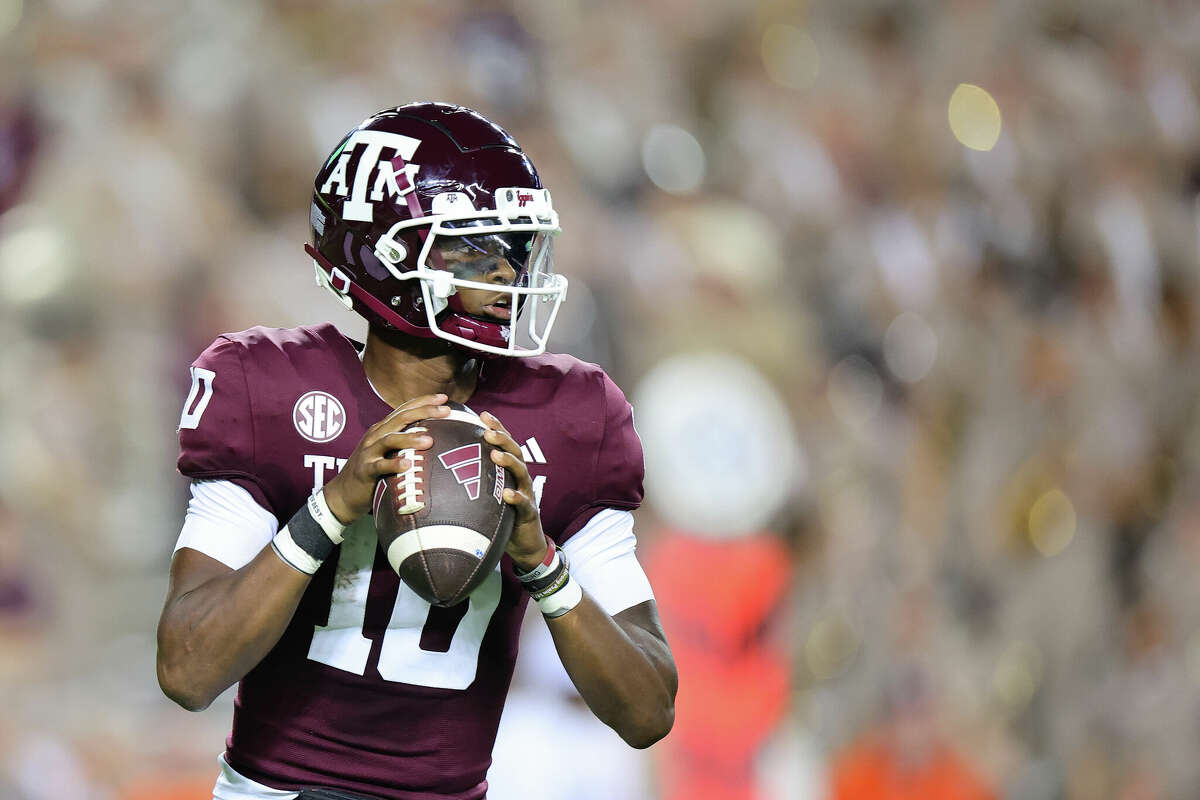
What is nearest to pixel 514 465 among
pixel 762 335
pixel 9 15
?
pixel 9 15

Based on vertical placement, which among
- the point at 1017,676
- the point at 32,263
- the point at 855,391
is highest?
the point at 32,263

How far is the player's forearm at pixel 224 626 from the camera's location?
1.22 m

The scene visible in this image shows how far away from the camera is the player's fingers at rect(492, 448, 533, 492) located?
123cm

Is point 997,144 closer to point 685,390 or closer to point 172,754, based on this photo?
point 685,390

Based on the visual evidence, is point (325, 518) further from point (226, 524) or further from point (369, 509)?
point (226, 524)

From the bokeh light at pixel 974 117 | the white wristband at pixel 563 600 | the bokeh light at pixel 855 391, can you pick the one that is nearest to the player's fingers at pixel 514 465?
the white wristband at pixel 563 600

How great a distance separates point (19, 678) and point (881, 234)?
276 centimetres

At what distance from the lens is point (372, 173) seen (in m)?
1.40

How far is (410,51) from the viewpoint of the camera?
10.9 ft

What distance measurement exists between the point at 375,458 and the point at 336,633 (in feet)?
0.84

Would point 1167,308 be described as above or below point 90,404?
above

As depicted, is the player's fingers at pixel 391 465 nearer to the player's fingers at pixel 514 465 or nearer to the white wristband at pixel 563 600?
the player's fingers at pixel 514 465

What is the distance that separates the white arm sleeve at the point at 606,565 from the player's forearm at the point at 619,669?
0.04 metres

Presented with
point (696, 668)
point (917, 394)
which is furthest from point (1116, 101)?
point (696, 668)
